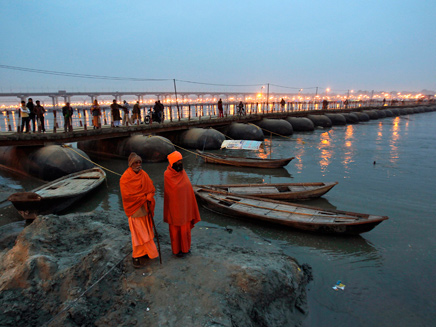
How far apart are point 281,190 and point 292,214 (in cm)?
291

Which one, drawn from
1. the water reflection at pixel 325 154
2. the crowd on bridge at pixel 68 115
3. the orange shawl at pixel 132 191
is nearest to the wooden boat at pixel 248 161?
the water reflection at pixel 325 154

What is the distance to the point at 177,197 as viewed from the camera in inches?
187

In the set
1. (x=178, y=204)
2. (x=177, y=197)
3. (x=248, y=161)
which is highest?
(x=177, y=197)

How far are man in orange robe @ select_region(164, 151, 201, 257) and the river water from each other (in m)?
2.95

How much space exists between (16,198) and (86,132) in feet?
31.6

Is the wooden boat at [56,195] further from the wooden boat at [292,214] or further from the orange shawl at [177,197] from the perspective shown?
the orange shawl at [177,197]

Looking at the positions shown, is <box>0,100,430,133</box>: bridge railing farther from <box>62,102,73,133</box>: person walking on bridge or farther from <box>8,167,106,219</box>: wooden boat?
<box>8,167,106,219</box>: wooden boat

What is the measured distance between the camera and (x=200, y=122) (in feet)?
89.5

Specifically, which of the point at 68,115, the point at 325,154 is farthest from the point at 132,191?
the point at 325,154

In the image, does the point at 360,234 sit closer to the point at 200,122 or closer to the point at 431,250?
the point at 431,250

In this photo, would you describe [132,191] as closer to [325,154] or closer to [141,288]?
[141,288]

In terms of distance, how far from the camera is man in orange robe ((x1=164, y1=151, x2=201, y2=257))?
471 cm

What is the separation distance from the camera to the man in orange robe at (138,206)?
438cm

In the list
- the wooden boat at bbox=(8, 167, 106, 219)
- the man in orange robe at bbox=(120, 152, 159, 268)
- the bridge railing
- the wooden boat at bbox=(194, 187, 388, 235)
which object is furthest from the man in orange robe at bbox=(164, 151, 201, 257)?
the bridge railing
